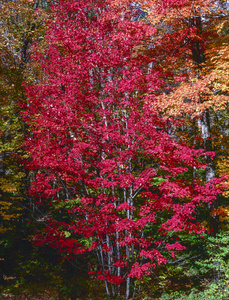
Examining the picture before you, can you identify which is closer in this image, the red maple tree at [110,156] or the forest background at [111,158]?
the red maple tree at [110,156]

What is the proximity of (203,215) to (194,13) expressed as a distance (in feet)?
34.9

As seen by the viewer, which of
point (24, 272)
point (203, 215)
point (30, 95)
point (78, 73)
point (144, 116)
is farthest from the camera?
point (203, 215)

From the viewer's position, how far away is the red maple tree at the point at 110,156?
7.02 metres

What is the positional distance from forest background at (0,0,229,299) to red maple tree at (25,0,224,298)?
57mm

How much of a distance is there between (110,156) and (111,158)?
0.25 metres

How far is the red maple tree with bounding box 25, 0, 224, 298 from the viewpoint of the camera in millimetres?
7016

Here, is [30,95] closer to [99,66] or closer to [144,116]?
[99,66]

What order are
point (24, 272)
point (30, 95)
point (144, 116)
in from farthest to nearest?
point (24, 272), point (30, 95), point (144, 116)

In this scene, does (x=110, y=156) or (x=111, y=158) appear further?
(x=111, y=158)

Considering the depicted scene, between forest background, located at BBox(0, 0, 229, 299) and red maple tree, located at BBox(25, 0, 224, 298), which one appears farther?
forest background, located at BBox(0, 0, 229, 299)

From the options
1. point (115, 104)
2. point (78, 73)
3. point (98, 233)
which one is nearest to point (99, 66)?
point (78, 73)

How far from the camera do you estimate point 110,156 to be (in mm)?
8719

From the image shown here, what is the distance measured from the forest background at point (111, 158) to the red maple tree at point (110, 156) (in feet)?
0.19

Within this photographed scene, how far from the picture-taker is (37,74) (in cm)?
1190
